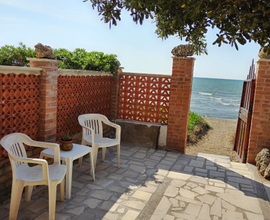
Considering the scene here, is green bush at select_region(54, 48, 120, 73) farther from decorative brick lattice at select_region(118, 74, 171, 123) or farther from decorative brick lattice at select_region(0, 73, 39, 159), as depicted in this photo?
decorative brick lattice at select_region(0, 73, 39, 159)

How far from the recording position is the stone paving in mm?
3008

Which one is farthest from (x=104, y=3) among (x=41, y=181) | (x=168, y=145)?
(x=168, y=145)

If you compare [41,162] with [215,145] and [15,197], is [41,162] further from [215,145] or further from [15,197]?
[215,145]

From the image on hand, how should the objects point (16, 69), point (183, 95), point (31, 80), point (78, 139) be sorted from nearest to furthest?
point (16, 69) → point (31, 80) → point (78, 139) → point (183, 95)

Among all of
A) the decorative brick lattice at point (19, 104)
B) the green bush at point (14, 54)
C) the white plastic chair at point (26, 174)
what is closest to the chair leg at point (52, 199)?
the white plastic chair at point (26, 174)

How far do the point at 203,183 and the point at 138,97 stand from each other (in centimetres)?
276

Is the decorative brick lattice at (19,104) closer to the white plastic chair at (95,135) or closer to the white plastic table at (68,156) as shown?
the white plastic table at (68,156)

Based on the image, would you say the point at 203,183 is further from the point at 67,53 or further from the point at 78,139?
the point at 67,53

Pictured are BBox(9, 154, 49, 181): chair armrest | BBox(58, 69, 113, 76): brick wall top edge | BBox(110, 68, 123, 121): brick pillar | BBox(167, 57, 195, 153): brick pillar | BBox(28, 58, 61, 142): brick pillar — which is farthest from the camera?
BBox(110, 68, 123, 121): brick pillar

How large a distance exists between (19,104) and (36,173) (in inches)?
42.4

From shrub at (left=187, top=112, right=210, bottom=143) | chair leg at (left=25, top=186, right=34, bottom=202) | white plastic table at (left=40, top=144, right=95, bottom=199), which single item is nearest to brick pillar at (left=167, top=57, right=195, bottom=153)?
white plastic table at (left=40, top=144, right=95, bottom=199)

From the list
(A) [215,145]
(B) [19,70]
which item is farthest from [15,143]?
(A) [215,145]

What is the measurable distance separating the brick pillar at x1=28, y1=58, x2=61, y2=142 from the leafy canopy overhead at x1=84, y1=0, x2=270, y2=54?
1.53 meters

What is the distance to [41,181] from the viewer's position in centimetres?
265
